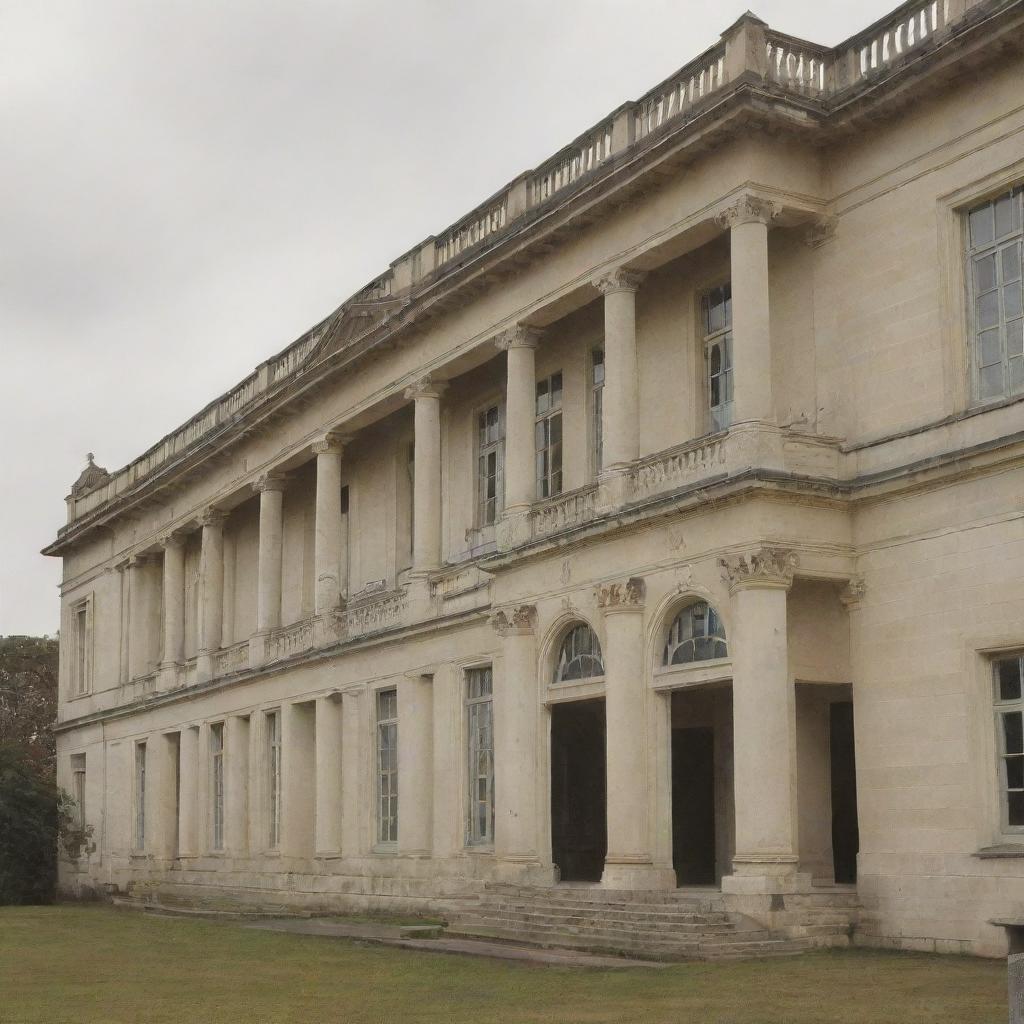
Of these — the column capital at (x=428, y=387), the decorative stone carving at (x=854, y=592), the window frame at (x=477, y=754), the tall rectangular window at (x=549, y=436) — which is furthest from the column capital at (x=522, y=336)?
the decorative stone carving at (x=854, y=592)

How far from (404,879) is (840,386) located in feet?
41.3

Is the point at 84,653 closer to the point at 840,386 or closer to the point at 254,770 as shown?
the point at 254,770

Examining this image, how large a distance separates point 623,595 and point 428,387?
8672 millimetres

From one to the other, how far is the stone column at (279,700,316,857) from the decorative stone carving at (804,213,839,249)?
16.2 metres

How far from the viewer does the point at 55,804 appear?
155ft

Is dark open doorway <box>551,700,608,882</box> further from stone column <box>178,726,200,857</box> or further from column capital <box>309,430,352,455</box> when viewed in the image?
stone column <box>178,726,200,857</box>

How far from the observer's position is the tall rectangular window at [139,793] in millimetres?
43094

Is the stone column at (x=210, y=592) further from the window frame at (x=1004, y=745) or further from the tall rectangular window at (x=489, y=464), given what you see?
the window frame at (x=1004, y=745)

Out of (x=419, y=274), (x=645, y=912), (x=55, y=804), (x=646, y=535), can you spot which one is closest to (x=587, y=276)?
(x=646, y=535)

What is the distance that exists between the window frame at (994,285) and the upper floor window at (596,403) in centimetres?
750

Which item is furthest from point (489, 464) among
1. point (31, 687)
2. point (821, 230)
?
point (31, 687)

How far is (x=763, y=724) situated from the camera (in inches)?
762

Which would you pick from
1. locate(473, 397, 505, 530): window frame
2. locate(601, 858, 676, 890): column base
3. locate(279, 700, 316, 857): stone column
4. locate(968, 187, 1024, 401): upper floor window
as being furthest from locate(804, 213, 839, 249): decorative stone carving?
locate(279, 700, 316, 857): stone column

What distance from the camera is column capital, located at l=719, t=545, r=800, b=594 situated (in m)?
19.5
